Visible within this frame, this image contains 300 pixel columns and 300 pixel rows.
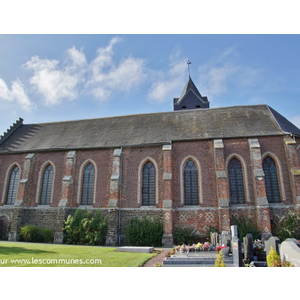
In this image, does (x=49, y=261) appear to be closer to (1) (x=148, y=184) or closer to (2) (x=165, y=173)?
(2) (x=165, y=173)

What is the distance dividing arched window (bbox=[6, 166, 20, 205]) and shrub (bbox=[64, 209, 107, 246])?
695 cm

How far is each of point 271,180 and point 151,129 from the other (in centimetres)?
1087

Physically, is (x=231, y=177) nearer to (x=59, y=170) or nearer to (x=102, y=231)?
(x=102, y=231)

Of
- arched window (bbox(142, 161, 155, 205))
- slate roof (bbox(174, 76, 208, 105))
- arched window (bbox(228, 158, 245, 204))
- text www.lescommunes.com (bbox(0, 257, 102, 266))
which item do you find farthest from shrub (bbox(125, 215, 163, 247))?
slate roof (bbox(174, 76, 208, 105))

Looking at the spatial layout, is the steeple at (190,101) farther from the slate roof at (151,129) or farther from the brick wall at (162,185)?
the brick wall at (162,185)

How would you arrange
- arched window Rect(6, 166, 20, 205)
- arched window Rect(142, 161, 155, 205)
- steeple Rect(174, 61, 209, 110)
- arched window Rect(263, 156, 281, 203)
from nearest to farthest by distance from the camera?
arched window Rect(263, 156, 281, 203) → arched window Rect(142, 161, 155, 205) → arched window Rect(6, 166, 20, 205) → steeple Rect(174, 61, 209, 110)

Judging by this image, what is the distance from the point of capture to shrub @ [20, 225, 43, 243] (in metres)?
20.5

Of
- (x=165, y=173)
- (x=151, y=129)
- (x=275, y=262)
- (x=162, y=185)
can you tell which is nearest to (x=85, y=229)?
(x=162, y=185)

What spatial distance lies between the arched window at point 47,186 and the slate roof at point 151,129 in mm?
2066

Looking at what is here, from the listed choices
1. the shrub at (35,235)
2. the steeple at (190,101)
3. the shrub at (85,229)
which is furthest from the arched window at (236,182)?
the shrub at (35,235)

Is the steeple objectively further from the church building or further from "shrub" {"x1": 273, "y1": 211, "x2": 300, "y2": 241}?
"shrub" {"x1": 273, "y1": 211, "x2": 300, "y2": 241}

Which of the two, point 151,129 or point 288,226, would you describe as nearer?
point 288,226

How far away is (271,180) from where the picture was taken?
65.3 ft

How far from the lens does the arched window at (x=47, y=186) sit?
2270 centimetres
